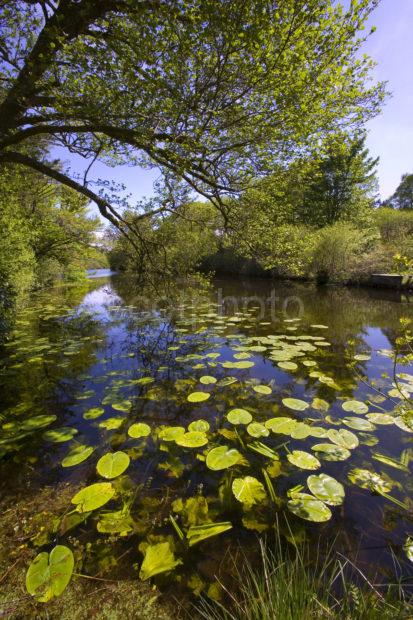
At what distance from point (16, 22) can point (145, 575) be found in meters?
7.68

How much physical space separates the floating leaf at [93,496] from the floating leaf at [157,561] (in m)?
0.53

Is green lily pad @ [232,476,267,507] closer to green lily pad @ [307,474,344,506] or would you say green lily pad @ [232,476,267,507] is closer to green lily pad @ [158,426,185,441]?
green lily pad @ [307,474,344,506]

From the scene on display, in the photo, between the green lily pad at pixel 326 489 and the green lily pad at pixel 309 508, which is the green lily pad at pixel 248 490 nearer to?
the green lily pad at pixel 309 508

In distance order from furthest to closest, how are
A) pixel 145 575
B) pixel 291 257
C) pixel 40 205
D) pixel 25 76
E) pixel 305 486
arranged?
1. pixel 40 205
2. pixel 291 257
3. pixel 25 76
4. pixel 305 486
5. pixel 145 575

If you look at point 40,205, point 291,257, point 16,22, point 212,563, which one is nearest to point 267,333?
point 291,257

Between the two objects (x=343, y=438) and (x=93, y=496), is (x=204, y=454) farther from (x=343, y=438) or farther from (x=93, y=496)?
(x=343, y=438)

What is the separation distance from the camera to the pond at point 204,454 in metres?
1.90

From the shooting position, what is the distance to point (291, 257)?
5.90m

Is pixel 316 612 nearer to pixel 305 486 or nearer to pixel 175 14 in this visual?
pixel 305 486

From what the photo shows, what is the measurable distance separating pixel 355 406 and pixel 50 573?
3491 mm

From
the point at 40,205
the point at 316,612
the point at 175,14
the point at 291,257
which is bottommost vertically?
the point at 316,612

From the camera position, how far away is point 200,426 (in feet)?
10.2

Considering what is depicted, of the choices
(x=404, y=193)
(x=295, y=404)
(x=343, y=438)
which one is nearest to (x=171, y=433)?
(x=295, y=404)

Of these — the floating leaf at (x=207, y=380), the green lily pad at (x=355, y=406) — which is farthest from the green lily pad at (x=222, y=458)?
the green lily pad at (x=355, y=406)
